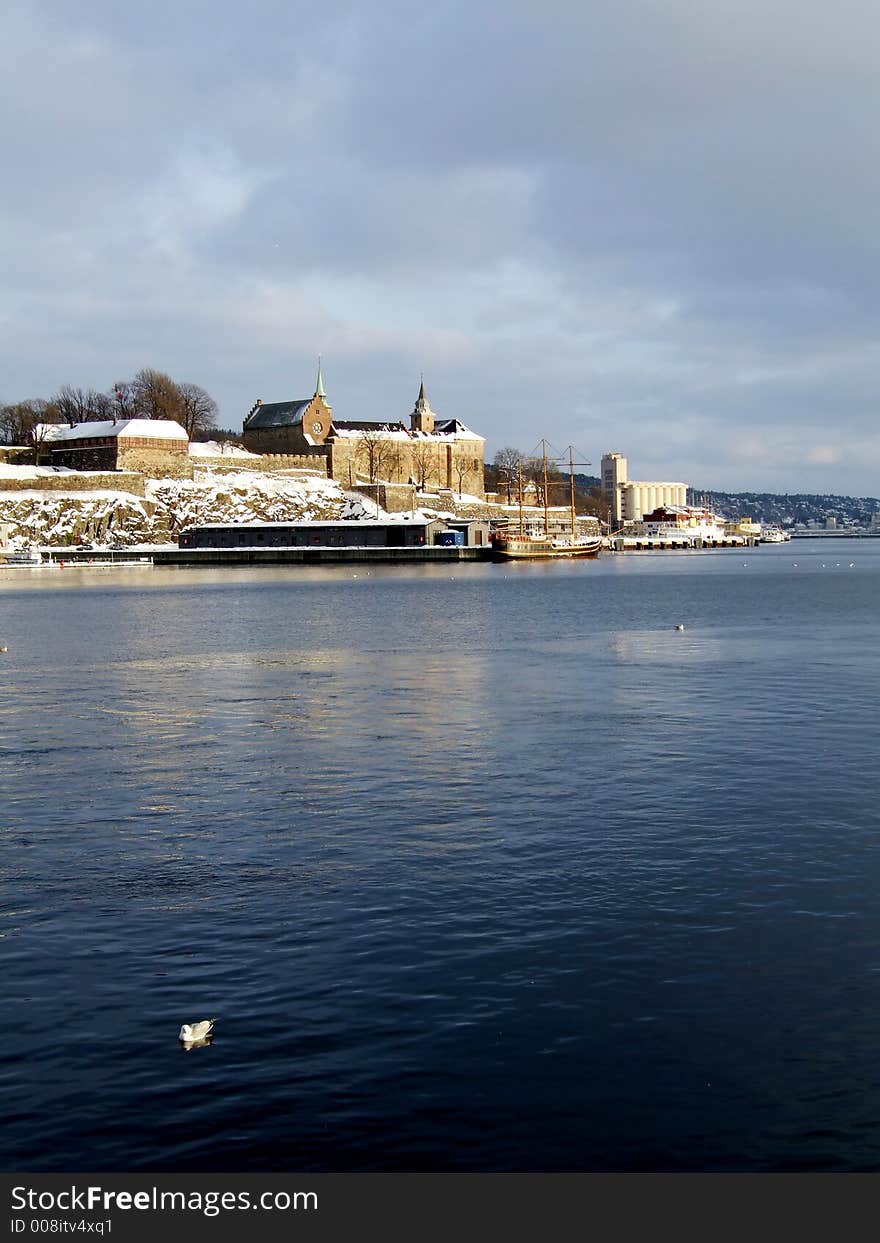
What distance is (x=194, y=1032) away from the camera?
9.74m

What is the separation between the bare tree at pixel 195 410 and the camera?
7042 inches

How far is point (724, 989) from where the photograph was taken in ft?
35.3

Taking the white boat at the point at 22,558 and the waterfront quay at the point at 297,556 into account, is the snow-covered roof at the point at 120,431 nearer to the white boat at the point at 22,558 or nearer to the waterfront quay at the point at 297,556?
the white boat at the point at 22,558

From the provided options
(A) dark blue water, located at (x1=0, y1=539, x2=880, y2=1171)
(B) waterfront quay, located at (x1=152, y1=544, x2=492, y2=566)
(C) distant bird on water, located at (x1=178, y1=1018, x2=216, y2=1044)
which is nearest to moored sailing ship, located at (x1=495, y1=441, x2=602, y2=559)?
(B) waterfront quay, located at (x1=152, y1=544, x2=492, y2=566)

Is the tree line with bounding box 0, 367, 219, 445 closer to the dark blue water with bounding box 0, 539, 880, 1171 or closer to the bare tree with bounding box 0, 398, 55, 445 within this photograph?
the bare tree with bounding box 0, 398, 55, 445

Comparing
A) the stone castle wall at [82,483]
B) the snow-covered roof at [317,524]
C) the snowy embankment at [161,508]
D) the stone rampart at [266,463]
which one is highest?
the stone rampart at [266,463]

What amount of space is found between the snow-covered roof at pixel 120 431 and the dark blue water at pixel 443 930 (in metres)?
130

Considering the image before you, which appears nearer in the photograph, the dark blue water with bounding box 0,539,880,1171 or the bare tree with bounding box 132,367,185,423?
the dark blue water with bounding box 0,539,880,1171

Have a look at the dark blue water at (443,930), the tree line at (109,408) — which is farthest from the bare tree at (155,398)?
the dark blue water at (443,930)

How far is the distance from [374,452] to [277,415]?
15.7 metres

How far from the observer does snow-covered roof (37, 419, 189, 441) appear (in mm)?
152750

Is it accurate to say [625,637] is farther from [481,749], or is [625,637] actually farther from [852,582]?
[852,582]

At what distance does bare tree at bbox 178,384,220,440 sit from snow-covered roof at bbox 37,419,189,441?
690 inches
